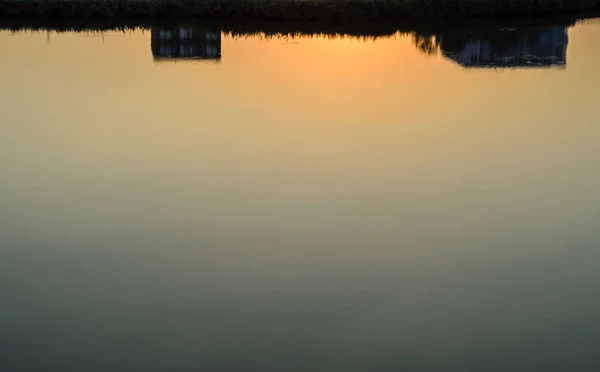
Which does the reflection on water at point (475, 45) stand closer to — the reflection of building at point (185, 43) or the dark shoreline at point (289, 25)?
the reflection of building at point (185, 43)

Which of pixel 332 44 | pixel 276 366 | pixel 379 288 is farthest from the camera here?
pixel 332 44

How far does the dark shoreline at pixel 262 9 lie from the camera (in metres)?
6.57

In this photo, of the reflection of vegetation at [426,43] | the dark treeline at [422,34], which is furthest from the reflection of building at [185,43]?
the reflection of vegetation at [426,43]

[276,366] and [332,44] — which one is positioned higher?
[332,44]

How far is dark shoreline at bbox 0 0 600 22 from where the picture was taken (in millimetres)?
6566

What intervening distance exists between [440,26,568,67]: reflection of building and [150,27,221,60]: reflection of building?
1.39 meters

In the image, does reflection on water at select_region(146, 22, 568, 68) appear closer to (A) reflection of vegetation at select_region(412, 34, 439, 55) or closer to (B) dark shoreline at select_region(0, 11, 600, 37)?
(A) reflection of vegetation at select_region(412, 34, 439, 55)

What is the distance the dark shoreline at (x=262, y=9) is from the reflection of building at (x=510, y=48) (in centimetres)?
58

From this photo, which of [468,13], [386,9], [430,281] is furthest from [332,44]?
[430,281]

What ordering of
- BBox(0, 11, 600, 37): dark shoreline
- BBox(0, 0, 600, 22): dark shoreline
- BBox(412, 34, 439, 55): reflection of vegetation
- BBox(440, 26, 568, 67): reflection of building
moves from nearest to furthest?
BBox(440, 26, 568, 67): reflection of building → BBox(412, 34, 439, 55): reflection of vegetation → BBox(0, 11, 600, 37): dark shoreline → BBox(0, 0, 600, 22): dark shoreline

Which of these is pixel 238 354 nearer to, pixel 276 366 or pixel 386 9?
pixel 276 366

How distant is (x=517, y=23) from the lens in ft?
21.5

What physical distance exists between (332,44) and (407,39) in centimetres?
52

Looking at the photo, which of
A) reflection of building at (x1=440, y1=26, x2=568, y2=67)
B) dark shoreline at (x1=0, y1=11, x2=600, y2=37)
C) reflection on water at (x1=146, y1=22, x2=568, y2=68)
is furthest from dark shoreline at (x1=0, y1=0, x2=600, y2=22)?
reflection of building at (x1=440, y1=26, x2=568, y2=67)
